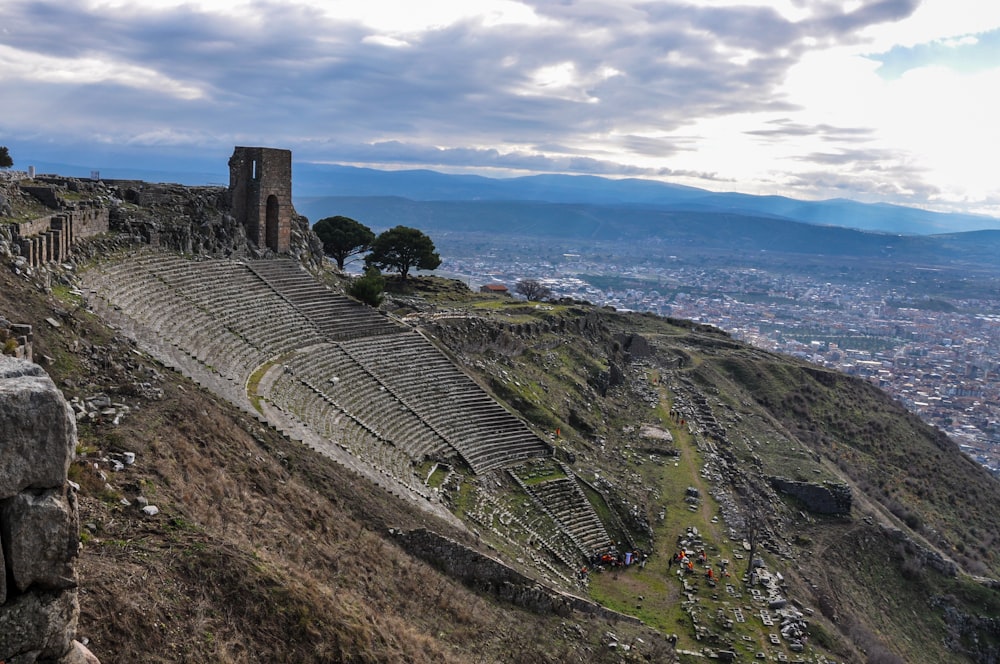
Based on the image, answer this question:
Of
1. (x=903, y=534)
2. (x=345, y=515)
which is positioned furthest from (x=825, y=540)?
(x=345, y=515)

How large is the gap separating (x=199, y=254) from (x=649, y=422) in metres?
22.1

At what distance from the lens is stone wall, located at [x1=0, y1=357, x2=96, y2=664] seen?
16.8 feet

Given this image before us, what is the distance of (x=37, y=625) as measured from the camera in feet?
17.7

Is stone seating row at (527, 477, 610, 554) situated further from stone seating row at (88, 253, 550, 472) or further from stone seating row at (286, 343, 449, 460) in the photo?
stone seating row at (286, 343, 449, 460)

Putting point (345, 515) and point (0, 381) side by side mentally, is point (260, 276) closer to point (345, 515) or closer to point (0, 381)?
point (345, 515)

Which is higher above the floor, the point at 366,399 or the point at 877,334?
the point at 366,399

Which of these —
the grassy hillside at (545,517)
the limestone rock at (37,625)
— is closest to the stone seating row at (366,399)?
the grassy hillside at (545,517)

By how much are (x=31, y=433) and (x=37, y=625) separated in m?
1.45

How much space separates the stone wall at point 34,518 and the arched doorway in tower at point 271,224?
31.4 meters

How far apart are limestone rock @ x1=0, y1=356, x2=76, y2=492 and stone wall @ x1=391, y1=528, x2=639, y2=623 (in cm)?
1203

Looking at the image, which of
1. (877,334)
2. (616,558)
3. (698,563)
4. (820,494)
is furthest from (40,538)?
(877,334)

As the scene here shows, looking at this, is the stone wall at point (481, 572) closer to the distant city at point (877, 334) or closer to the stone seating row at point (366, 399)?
the stone seating row at point (366, 399)

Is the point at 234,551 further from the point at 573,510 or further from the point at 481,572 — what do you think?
the point at 573,510

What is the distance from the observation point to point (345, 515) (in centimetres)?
1611
